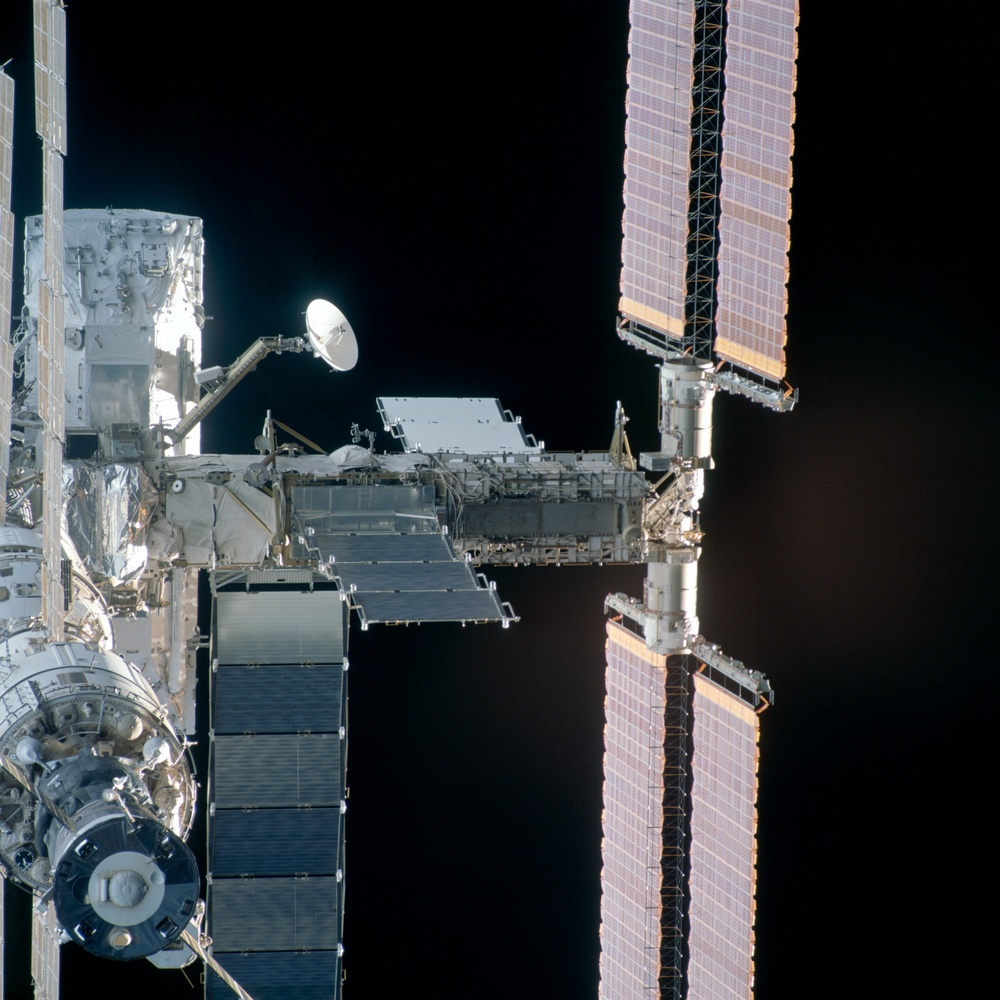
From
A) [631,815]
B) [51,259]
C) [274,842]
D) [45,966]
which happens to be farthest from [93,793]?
[631,815]

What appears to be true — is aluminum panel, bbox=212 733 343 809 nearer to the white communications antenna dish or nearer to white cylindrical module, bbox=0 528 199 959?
the white communications antenna dish

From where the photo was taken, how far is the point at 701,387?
18.0 meters

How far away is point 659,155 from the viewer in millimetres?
17922

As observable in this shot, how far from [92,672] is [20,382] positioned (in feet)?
20.9

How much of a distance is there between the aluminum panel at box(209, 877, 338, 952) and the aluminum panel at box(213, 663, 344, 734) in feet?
4.15

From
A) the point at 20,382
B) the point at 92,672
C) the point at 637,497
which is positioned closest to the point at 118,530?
the point at 20,382

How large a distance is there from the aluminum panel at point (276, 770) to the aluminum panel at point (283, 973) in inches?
48.7

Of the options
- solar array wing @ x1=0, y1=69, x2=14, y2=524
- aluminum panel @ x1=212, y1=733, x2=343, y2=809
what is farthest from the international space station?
solar array wing @ x1=0, y1=69, x2=14, y2=524

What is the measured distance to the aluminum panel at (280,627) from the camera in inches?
681

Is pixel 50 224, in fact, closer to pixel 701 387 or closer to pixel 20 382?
pixel 20 382

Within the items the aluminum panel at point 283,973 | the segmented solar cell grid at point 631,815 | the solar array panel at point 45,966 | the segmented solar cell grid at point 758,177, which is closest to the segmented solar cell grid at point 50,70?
the solar array panel at point 45,966

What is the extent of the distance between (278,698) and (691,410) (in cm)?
411

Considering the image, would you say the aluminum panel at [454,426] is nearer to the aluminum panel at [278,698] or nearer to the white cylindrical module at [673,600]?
the white cylindrical module at [673,600]

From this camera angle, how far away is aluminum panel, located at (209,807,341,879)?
17453mm
